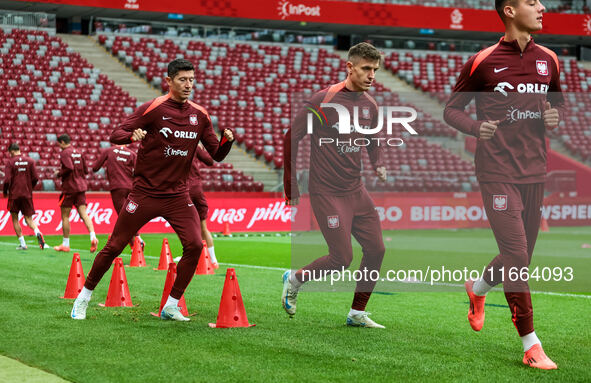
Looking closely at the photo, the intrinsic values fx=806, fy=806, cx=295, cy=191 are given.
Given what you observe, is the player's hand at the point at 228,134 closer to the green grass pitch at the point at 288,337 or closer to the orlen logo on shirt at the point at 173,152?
the orlen logo on shirt at the point at 173,152

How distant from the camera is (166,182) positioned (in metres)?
7.39

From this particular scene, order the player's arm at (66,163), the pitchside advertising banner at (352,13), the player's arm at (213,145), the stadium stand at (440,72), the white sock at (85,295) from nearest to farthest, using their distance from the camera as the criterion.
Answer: the white sock at (85,295), the player's arm at (213,145), the player's arm at (66,163), the pitchside advertising banner at (352,13), the stadium stand at (440,72)

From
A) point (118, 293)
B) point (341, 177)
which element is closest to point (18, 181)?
point (118, 293)

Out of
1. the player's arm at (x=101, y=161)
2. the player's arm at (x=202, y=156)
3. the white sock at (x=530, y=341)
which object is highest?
the white sock at (x=530, y=341)

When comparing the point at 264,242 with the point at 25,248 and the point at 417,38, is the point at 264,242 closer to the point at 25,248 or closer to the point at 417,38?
the point at 25,248

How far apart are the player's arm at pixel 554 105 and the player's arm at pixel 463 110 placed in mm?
343

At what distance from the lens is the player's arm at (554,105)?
18.0ft

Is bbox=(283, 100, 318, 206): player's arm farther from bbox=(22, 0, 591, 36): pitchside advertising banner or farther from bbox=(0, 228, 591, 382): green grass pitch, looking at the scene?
bbox=(22, 0, 591, 36): pitchside advertising banner

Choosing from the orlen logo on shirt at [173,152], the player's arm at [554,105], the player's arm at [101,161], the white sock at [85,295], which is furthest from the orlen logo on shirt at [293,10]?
the player's arm at [554,105]

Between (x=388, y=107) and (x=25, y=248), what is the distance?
1084 centimetres

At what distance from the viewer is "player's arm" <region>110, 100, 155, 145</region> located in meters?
7.00

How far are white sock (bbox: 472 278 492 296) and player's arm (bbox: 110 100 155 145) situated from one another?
307 cm

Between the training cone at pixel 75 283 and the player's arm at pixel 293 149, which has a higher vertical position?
the player's arm at pixel 293 149

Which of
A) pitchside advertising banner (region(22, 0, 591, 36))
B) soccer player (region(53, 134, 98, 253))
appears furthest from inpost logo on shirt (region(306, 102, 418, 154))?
pitchside advertising banner (region(22, 0, 591, 36))
